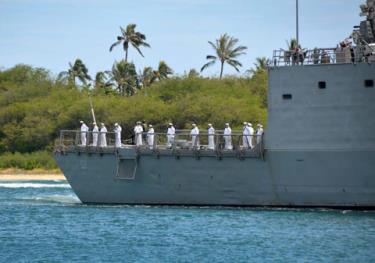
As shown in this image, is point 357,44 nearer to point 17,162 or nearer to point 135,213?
point 135,213

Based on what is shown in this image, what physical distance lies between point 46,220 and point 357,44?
40.5 ft

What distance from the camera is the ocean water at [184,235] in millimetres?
33219

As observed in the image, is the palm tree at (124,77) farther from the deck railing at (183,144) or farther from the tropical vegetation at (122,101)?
the deck railing at (183,144)

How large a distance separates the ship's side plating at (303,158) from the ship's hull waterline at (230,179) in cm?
3

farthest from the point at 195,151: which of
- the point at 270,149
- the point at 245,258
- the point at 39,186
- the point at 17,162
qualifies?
the point at 17,162

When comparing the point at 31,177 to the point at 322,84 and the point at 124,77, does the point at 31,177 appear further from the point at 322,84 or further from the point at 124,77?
the point at 322,84

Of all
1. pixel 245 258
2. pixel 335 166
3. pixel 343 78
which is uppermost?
pixel 343 78

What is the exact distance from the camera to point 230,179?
42.9 m

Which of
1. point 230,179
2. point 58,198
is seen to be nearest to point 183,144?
point 230,179

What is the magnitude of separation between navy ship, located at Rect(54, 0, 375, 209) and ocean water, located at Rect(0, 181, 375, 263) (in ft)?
1.93

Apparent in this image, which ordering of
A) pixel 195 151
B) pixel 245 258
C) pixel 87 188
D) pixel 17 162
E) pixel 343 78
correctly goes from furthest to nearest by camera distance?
1. pixel 17 162
2. pixel 87 188
3. pixel 195 151
4. pixel 343 78
5. pixel 245 258

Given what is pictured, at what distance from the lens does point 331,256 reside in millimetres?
32656

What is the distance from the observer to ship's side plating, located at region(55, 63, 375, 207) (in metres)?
40.3

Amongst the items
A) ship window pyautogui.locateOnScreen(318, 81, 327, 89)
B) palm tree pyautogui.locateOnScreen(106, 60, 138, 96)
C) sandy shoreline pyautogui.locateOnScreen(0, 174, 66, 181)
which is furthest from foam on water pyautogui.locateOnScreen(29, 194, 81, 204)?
palm tree pyautogui.locateOnScreen(106, 60, 138, 96)
